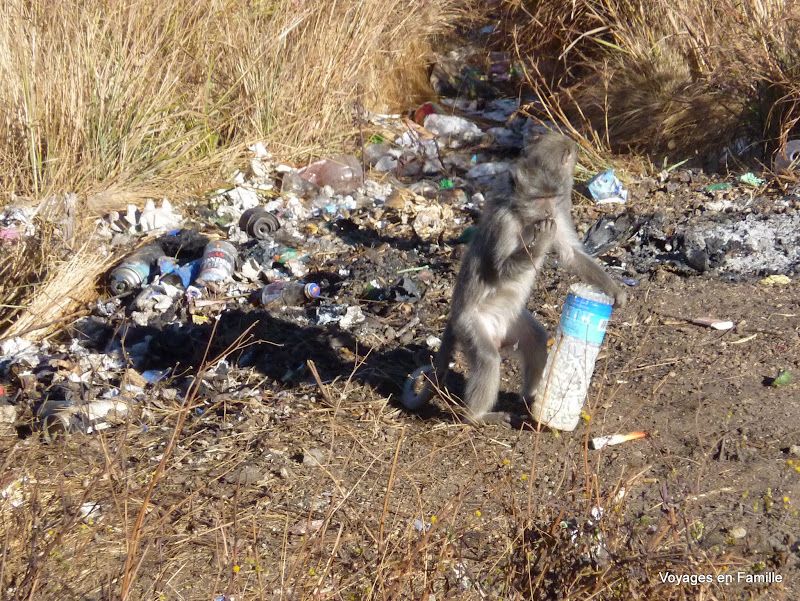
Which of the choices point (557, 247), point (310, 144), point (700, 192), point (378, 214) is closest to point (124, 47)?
point (310, 144)

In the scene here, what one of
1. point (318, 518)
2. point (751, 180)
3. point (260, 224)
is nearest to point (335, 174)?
point (260, 224)

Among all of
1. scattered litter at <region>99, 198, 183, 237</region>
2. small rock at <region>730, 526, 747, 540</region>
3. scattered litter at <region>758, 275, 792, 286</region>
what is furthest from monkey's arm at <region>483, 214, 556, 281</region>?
scattered litter at <region>99, 198, 183, 237</region>

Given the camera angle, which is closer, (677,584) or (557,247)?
(677,584)

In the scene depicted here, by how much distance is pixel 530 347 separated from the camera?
4.48m

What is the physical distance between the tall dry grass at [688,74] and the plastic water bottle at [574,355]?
171 inches

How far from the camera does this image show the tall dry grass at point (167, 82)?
7.24 meters

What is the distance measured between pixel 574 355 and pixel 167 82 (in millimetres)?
5726

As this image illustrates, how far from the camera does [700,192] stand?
25.3 feet

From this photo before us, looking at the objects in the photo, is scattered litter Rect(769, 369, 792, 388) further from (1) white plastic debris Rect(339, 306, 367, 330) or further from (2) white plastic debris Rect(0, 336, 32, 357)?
(2) white plastic debris Rect(0, 336, 32, 357)

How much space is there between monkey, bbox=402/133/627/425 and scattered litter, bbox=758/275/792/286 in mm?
2111

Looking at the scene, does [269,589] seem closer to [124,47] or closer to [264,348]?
[264,348]

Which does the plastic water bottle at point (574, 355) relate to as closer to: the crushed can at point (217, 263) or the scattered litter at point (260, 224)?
the crushed can at point (217, 263)

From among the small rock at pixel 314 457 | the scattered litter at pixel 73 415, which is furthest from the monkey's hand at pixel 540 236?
the scattered litter at pixel 73 415

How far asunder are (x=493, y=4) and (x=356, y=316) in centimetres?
739
